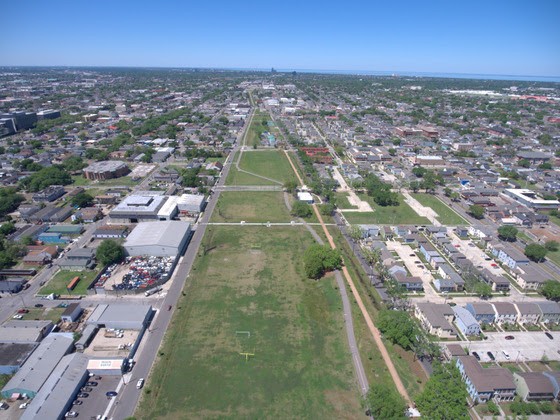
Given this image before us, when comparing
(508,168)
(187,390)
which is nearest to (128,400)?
(187,390)

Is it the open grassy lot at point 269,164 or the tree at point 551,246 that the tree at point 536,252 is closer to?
the tree at point 551,246

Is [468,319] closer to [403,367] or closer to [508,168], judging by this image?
[403,367]

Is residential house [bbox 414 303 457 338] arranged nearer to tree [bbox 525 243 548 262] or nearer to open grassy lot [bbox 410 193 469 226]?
tree [bbox 525 243 548 262]

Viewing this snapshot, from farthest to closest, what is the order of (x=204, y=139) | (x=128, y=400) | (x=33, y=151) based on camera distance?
(x=204, y=139)
(x=33, y=151)
(x=128, y=400)

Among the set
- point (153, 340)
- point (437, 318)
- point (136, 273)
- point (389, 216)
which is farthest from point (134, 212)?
point (437, 318)

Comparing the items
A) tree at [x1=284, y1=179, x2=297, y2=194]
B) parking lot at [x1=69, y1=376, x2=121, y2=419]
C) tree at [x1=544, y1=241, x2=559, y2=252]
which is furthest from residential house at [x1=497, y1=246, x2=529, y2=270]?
parking lot at [x1=69, y1=376, x2=121, y2=419]

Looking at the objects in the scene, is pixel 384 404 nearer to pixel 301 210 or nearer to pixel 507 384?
pixel 507 384
